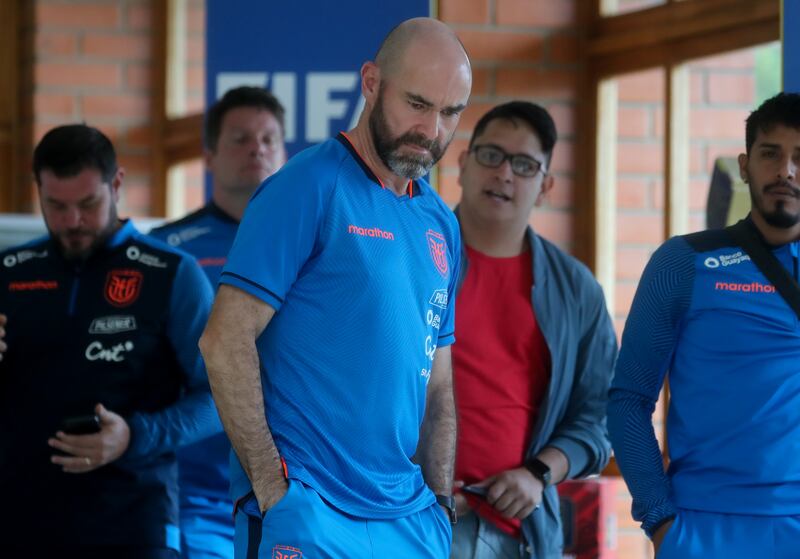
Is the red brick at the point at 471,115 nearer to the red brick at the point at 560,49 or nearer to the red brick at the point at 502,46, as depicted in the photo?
the red brick at the point at 502,46

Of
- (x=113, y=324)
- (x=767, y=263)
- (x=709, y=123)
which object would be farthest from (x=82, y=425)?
(x=709, y=123)

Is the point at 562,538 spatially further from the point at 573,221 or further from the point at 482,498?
the point at 573,221

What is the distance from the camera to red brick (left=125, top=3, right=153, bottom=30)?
20.2 feet

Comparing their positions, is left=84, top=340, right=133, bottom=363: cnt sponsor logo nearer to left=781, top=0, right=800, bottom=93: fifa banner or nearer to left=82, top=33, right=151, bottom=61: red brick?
left=781, top=0, right=800, bottom=93: fifa banner

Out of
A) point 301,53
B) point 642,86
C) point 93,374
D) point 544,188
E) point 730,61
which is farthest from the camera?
point 642,86

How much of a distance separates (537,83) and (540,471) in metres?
1.87

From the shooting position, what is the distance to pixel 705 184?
4402 mm

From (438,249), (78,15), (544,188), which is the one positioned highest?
(78,15)

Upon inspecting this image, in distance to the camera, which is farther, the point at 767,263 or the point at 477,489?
the point at 477,489

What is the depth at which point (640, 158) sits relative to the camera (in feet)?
15.1

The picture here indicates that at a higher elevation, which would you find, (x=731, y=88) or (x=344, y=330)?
(x=731, y=88)

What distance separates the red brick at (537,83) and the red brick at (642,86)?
0.59 ft

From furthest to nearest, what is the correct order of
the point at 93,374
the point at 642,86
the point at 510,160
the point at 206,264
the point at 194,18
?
the point at 194,18 → the point at 642,86 → the point at 206,264 → the point at 510,160 → the point at 93,374

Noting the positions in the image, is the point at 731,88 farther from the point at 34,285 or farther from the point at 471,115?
the point at 34,285
